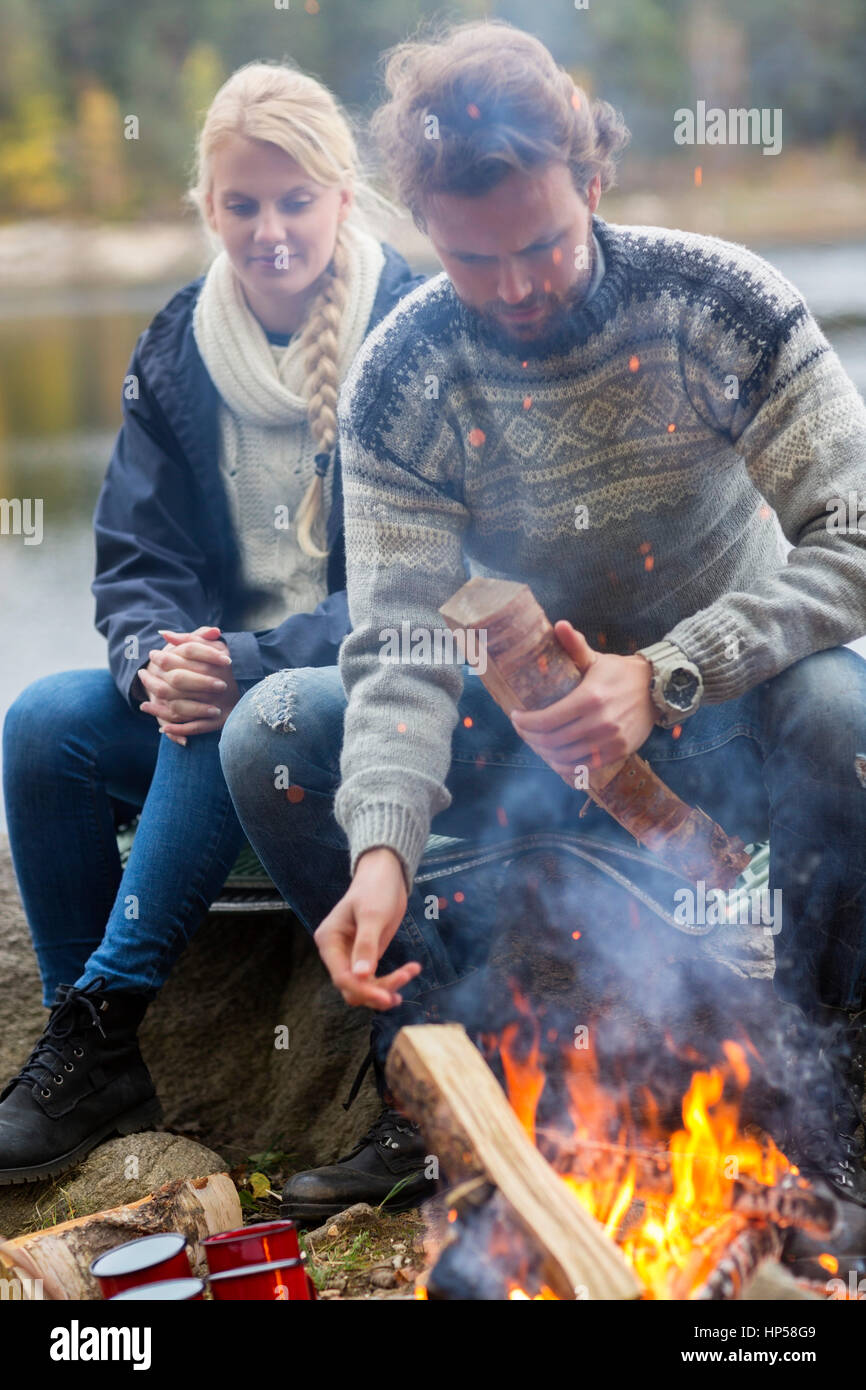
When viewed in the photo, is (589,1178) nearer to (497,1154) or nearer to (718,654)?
(497,1154)

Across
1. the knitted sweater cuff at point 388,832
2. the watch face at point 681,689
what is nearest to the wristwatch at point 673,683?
the watch face at point 681,689

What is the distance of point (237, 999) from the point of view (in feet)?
5.87

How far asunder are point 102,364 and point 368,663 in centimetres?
191

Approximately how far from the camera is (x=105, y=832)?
157 cm

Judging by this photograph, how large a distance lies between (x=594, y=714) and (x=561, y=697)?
5 cm

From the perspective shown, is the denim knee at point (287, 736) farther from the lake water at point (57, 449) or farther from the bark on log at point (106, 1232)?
the lake water at point (57, 449)

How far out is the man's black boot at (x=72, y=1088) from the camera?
1391 millimetres

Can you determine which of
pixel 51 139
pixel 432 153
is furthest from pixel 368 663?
pixel 51 139

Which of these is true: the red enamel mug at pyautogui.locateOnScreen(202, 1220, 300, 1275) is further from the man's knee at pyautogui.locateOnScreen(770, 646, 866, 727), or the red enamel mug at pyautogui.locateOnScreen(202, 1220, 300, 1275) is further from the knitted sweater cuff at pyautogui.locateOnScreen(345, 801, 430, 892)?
the man's knee at pyautogui.locateOnScreen(770, 646, 866, 727)

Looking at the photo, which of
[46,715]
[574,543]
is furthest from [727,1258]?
[46,715]

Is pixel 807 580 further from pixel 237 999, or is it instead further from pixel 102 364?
pixel 102 364

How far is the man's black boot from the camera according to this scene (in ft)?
4.56

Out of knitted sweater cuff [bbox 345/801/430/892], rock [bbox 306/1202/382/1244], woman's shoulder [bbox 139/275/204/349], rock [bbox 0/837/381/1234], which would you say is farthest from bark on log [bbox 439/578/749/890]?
woman's shoulder [bbox 139/275/204/349]
